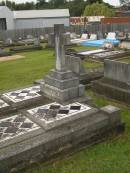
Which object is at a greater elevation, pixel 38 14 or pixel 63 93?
pixel 38 14

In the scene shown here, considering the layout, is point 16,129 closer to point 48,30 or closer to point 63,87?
point 63,87

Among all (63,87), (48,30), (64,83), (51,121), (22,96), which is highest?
(48,30)

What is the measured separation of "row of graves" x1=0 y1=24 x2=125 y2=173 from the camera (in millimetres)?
5305

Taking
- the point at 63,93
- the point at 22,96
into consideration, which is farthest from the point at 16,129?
the point at 22,96

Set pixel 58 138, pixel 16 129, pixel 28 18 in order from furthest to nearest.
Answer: pixel 28 18 → pixel 16 129 → pixel 58 138

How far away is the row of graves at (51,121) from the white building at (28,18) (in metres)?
29.5

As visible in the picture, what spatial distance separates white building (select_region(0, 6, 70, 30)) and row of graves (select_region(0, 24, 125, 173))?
96.9ft

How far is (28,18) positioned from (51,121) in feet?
112

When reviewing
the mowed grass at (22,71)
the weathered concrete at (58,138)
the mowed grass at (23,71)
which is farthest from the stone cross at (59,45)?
the mowed grass at (22,71)

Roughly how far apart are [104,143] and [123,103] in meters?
2.61

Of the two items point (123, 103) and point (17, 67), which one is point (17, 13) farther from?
point (123, 103)

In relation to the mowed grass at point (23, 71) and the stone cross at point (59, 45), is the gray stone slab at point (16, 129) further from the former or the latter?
the mowed grass at point (23, 71)

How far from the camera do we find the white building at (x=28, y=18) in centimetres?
3587

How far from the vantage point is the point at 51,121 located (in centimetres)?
620
